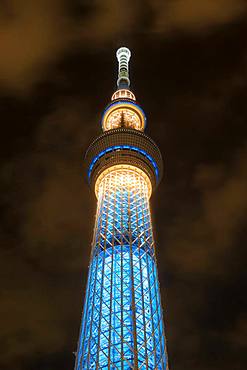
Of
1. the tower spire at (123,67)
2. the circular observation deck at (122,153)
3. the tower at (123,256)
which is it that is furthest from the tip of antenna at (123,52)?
the circular observation deck at (122,153)

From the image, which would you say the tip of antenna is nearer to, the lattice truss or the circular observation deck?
the circular observation deck

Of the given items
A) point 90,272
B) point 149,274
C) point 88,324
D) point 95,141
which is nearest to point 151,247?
point 149,274

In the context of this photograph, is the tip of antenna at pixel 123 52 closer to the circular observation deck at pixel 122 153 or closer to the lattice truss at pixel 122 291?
the circular observation deck at pixel 122 153

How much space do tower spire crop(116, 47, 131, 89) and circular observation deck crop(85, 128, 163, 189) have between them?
13071 millimetres

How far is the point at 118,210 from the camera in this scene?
40.7 m

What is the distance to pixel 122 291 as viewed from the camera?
33250 millimetres

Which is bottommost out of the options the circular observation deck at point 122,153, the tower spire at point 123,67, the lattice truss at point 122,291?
the lattice truss at point 122,291

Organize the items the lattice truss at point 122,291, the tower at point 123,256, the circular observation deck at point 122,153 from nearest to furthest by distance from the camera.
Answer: the lattice truss at point 122,291 < the tower at point 123,256 < the circular observation deck at point 122,153

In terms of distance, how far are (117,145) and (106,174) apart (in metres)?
3.06

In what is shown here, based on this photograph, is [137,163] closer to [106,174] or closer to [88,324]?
[106,174]

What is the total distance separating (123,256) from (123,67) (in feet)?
103

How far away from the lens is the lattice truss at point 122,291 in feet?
→ 96.9

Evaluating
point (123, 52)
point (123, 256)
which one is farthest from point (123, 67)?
point (123, 256)

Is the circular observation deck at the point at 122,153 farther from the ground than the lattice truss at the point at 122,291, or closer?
farther from the ground
